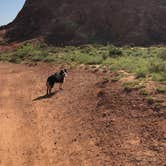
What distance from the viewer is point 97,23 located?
142ft

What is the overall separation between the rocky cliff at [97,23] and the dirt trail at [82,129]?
23.8 m

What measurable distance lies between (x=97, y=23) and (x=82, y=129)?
106 ft

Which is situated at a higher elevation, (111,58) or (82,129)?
(111,58)

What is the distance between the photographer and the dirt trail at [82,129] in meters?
9.84

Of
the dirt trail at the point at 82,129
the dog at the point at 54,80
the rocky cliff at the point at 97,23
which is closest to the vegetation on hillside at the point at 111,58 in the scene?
the dirt trail at the point at 82,129

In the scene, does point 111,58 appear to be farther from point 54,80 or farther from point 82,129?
point 82,129

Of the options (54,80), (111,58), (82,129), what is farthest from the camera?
(111,58)

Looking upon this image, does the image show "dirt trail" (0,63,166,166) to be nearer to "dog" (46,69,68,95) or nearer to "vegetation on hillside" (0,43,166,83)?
"dog" (46,69,68,95)

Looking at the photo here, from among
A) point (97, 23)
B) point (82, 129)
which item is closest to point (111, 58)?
point (82, 129)

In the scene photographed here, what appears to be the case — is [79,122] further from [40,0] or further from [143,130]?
[40,0]

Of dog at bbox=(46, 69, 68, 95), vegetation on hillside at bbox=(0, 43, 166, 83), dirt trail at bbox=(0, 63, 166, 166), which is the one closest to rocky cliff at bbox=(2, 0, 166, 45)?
vegetation on hillside at bbox=(0, 43, 166, 83)

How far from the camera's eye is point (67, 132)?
11.9 metres

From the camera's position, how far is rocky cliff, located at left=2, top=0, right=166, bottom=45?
40969mm

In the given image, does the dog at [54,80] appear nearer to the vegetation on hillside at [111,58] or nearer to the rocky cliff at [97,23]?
the vegetation on hillside at [111,58]
